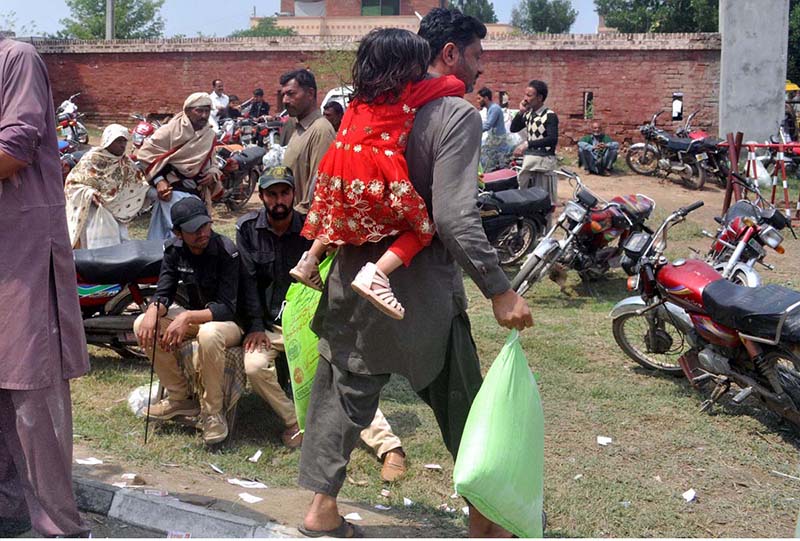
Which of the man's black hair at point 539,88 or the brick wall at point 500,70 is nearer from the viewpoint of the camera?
the man's black hair at point 539,88

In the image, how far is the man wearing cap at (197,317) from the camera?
4.60m

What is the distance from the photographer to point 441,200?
3061mm

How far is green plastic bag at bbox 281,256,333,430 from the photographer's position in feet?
13.8

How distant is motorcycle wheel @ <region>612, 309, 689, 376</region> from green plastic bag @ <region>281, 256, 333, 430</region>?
254 cm

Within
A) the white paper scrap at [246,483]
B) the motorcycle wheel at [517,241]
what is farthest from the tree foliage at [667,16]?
the white paper scrap at [246,483]

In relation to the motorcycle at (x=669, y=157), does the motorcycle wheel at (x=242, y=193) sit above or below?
below

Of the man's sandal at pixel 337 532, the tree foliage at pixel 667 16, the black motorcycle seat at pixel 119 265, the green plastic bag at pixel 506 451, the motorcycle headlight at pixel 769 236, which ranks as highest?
the tree foliage at pixel 667 16

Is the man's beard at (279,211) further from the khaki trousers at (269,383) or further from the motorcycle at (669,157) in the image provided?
the motorcycle at (669,157)

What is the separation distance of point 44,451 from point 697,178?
1468 cm

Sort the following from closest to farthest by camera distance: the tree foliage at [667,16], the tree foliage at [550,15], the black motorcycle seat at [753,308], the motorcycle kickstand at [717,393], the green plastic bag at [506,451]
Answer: the green plastic bag at [506,451]
the black motorcycle seat at [753,308]
the motorcycle kickstand at [717,393]
the tree foliage at [667,16]
the tree foliage at [550,15]

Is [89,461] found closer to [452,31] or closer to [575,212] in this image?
[452,31]

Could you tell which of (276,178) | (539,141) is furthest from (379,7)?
(276,178)

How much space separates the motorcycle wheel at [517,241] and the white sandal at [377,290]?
19.7ft

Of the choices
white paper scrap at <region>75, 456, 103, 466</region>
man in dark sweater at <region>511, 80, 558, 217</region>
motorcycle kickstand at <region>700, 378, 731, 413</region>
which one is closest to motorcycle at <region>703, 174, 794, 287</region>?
motorcycle kickstand at <region>700, 378, 731, 413</region>
